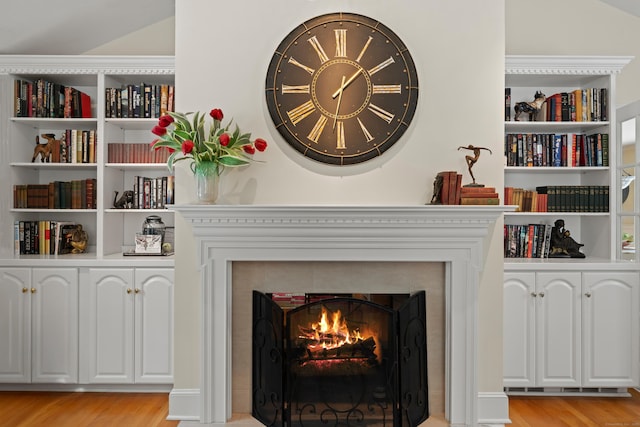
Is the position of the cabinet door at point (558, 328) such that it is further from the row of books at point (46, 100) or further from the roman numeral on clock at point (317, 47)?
the row of books at point (46, 100)

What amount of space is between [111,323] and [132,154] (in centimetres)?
120

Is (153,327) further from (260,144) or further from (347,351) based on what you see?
(260,144)

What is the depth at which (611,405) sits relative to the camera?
3.27m

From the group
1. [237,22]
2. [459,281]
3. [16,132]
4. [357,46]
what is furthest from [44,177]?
[459,281]

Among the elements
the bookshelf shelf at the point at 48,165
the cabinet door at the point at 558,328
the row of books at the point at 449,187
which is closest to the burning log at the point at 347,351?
the row of books at the point at 449,187

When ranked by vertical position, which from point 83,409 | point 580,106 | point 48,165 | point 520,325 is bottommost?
point 83,409

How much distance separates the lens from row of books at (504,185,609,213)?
3568 millimetres

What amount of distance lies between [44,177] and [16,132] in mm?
414

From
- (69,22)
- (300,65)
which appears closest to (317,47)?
(300,65)

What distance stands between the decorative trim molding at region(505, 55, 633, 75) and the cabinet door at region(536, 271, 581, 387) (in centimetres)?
140

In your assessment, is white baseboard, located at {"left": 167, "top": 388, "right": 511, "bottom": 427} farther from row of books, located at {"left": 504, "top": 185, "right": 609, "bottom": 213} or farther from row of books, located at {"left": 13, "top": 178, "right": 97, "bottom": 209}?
row of books, located at {"left": 13, "top": 178, "right": 97, "bottom": 209}

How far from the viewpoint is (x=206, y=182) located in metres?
2.73

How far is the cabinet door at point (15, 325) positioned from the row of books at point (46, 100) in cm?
113

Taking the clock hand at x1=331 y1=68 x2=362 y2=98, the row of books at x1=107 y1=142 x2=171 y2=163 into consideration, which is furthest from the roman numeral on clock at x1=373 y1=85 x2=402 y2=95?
the row of books at x1=107 y1=142 x2=171 y2=163
